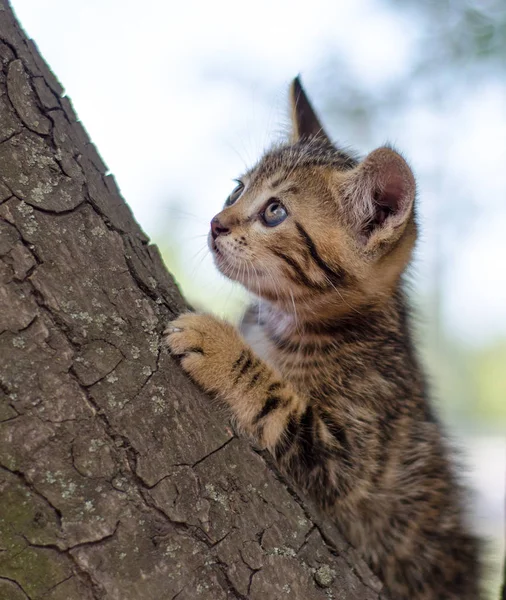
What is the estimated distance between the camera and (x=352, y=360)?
108 inches

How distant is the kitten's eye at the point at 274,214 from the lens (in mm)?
2772

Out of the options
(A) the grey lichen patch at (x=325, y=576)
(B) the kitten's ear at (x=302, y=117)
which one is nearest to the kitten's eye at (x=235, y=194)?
(B) the kitten's ear at (x=302, y=117)

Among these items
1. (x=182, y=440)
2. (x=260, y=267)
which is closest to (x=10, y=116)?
(x=182, y=440)

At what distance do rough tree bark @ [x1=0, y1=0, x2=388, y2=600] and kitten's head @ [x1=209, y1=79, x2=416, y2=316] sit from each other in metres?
0.74

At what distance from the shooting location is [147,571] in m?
1.61

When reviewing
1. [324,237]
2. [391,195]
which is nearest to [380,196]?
[391,195]

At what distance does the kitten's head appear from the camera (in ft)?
8.68

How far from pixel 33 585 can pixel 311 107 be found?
2.71m

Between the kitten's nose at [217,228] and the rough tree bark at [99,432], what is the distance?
0.75m

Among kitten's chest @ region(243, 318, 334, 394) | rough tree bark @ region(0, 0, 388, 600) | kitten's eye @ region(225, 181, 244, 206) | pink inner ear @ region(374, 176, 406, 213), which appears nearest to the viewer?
rough tree bark @ region(0, 0, 388, 600)

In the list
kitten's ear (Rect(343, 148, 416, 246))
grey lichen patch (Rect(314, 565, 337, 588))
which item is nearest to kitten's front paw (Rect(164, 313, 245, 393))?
grey lichen patch (Rect(314, 565, 337, 588))

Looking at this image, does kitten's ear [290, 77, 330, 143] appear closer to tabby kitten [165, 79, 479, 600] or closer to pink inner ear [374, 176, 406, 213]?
tabby kitten [165, 79, 479, 600]

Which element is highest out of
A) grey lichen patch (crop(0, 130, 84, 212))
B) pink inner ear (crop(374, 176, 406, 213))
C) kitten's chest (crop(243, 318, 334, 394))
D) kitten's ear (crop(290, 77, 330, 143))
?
kitten's ear (crop(290, 77, 330, 143))

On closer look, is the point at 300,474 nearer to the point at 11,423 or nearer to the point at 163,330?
the point at 163,330
